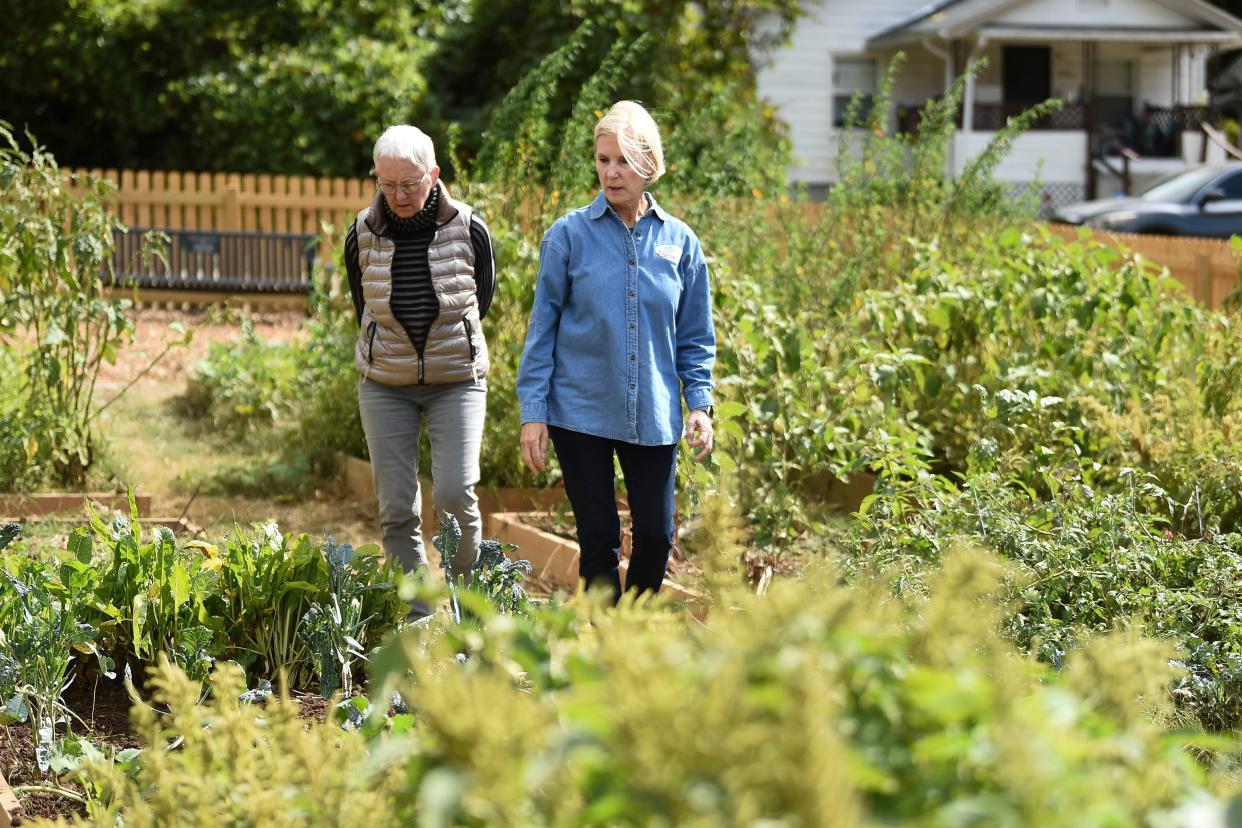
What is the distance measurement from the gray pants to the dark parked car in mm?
15098

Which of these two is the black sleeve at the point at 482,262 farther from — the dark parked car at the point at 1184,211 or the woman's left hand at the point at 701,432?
the dark parked car at the point at 1184,211

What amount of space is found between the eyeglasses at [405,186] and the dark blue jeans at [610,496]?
0.84m

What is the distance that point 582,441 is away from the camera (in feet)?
13.1

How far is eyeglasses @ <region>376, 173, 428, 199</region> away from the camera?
428 centimetres

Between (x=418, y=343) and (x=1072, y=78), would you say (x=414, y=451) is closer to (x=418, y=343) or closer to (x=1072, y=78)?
(x=418, y=343)

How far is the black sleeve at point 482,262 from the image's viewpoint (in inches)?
180

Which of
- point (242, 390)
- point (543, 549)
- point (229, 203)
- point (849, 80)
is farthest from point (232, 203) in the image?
point (849, 80)

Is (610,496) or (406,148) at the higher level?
(406,148)

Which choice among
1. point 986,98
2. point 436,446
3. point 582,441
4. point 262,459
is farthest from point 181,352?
point 986,98

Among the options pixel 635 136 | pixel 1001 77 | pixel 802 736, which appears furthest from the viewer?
pixel 1001 77

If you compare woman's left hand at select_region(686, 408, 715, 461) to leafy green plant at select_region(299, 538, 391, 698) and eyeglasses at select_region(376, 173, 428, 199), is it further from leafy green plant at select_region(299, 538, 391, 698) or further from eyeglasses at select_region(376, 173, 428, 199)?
eyeglasses at select_region(376, 173, 428, 199)

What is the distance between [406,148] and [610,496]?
115 centimetres

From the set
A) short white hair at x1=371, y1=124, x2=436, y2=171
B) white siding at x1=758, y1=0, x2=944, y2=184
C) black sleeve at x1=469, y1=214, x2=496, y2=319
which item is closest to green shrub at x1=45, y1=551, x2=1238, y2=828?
short white hair at x1=371, y1=124, x2=436, y2=171

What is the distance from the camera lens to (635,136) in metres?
3.82
